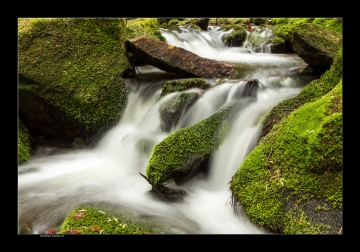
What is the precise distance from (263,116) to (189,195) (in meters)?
1.70

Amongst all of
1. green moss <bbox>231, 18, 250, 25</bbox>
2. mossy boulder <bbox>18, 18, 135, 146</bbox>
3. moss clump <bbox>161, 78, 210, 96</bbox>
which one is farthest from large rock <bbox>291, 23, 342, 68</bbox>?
green moss <bbox>231, 18, 250, 25</bbox>

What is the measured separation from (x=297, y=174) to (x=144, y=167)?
8.42 ft

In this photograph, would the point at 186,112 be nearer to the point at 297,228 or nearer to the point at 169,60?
the point at 169,60

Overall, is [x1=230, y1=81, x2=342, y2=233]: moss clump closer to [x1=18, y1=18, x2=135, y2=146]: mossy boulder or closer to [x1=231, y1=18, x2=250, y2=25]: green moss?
[x1=18, y1=18, x2=135, y2=146]: mossy boulder

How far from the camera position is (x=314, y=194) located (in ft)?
10.4

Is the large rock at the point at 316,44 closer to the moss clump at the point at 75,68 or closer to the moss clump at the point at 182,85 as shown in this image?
the moss clump at the point at 182,85

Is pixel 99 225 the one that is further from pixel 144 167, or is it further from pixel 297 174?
pixel 297 174

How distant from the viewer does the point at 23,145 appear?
6.16 meters

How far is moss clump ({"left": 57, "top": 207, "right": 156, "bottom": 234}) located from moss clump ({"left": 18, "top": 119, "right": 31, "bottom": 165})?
2929mm

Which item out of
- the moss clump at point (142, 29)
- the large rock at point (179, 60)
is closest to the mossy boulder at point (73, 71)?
the large rock at point (179, 60)

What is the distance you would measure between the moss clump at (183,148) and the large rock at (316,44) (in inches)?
104

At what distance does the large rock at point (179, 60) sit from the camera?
258 inches

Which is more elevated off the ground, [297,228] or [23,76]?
[23,76]

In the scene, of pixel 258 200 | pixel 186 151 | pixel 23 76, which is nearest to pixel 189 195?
pixel 186 151
